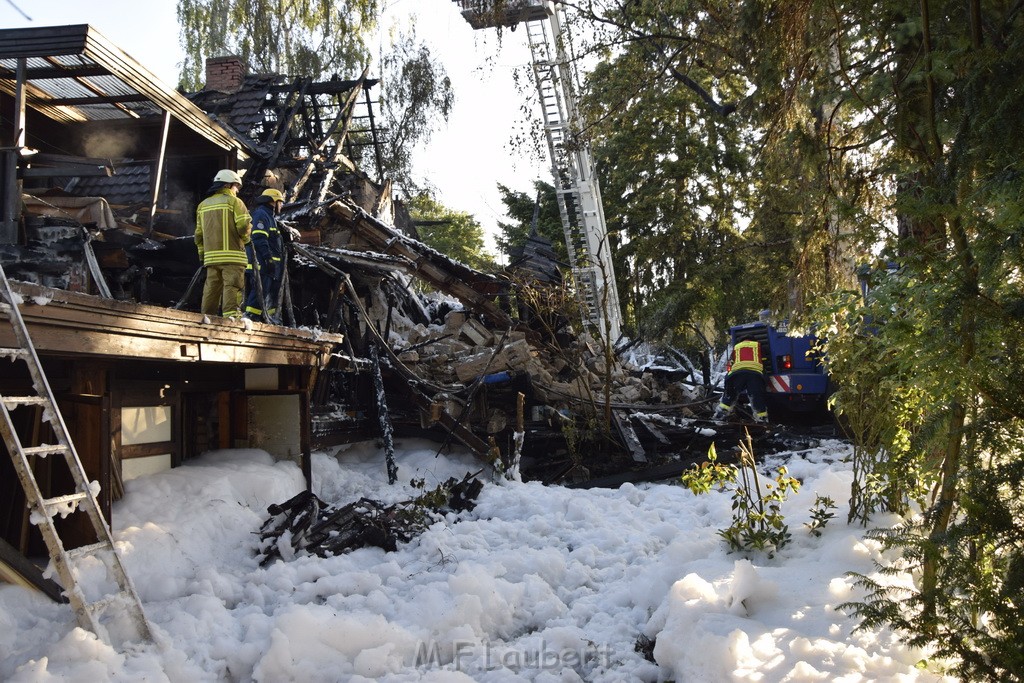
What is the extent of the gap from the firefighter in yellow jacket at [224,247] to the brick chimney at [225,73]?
41.0 ft

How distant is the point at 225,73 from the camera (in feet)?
62.2

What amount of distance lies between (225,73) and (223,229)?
43.0 feet

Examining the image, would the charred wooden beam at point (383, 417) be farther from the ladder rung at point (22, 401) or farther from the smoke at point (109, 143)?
the ladder rung at point (22, 401)

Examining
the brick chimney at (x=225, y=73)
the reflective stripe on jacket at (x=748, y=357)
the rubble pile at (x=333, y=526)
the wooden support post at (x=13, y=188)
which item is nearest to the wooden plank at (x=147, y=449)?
the rubble pile at (x=333, y=526)

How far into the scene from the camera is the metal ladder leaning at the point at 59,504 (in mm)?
3893

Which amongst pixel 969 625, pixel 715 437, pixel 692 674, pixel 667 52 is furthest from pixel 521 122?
pixel 969 625

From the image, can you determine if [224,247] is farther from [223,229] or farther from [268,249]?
[268,249]

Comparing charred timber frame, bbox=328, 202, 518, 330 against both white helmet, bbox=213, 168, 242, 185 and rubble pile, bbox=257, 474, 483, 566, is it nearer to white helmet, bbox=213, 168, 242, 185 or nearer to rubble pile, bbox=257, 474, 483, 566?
white helmet, bbox=213, 168, 242, 185

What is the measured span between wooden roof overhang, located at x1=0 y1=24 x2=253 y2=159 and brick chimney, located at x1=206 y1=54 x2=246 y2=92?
8.98m

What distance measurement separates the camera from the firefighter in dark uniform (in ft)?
28.7

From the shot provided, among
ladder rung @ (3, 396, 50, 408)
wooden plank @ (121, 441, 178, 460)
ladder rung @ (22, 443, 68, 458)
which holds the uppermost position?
ladder rung @ (3, 396, 50, 408)

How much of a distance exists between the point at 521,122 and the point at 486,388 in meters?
3.65

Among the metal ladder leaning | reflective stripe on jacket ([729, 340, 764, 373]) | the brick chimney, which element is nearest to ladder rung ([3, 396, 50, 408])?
the metal ladder leaning

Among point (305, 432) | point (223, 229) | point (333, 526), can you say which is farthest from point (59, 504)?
point (223, 229)
